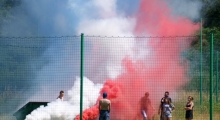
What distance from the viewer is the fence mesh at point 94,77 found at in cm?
1984

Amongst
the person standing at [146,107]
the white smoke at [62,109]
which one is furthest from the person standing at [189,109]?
the white smoke at [62,109]

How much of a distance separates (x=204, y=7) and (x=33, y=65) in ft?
69.6

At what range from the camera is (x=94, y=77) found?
876 inches

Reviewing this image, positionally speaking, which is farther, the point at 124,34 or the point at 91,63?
the point at 124,34

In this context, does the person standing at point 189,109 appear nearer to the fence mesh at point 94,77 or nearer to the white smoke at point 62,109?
the fence mesh at point 94,77

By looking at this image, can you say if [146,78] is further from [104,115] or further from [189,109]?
[104,115]

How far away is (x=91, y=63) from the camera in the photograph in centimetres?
2228

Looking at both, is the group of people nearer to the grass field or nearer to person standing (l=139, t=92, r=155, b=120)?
person standing (l=139, t=92, r=155, b=120)

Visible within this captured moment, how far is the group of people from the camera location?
18188 millimetres

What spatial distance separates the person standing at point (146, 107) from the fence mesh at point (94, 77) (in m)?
0.08

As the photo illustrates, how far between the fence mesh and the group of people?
0.45ft

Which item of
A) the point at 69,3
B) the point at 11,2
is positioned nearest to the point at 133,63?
the point at 69,3

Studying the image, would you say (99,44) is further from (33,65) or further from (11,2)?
(11,2)

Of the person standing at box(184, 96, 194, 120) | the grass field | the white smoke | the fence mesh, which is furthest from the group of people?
the white smoke
